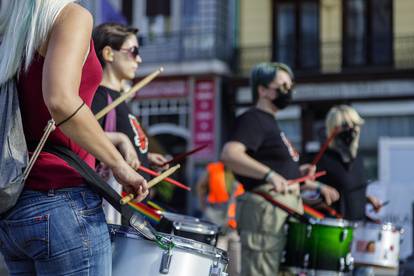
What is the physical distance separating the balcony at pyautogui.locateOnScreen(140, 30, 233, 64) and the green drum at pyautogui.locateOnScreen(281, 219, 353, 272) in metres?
15.6

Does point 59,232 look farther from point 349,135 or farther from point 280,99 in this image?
point 349,135

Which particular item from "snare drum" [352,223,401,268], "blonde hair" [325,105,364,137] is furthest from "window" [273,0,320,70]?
"snare drum" [352,223,401,268]

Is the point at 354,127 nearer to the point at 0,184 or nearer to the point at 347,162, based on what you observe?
the point at 347,162

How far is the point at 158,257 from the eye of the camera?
2.51 meters

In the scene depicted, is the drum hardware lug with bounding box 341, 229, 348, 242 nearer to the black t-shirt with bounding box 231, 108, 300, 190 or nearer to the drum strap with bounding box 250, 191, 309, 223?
the drum strap with bounding box 250, 191, 309, 223

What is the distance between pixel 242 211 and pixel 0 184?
252 centimetres

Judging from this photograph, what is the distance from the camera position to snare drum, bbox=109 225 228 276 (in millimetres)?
2502

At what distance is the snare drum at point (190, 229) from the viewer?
3482mm

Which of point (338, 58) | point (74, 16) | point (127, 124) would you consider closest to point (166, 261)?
→ point (74, 16)

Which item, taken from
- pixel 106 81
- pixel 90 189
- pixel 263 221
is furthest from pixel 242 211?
pixel 90 189

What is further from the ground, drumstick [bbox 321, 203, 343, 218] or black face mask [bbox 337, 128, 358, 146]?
black face mask [bbox 337, 128, 358, 146]

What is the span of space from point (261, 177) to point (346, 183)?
141 centimetres

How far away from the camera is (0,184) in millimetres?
2107

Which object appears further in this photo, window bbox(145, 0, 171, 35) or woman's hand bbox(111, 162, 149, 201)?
window bbox(145, 0, 171, 35)
